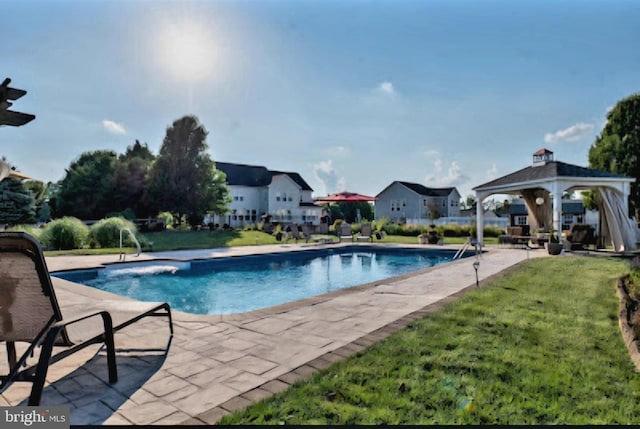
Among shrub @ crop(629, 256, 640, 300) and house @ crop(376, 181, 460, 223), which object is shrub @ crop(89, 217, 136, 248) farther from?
house @ crop(376, 181, 460, 223)

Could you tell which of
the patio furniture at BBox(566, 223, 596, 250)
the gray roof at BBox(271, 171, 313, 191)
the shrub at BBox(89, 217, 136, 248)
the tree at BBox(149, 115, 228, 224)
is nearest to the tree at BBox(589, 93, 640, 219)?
the patio furniture at BBox(566, 223, 596, 250)

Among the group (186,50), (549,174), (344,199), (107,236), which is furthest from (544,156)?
(107,236)

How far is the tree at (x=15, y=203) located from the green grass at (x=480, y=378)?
106 ft

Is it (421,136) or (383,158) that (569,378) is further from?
(383,158)

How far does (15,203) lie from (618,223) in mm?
37557

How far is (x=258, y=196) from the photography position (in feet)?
127

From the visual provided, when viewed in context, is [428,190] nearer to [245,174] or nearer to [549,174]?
[245,174]

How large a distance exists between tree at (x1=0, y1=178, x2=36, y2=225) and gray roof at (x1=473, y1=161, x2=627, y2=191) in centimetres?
3246

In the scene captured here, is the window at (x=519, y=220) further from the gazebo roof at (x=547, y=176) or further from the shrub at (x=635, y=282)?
the shrub at (x=635, y=282)

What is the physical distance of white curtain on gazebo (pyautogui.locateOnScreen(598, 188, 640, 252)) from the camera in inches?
496

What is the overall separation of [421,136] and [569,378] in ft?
55.8

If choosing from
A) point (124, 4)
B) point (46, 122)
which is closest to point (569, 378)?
point (124, 4)

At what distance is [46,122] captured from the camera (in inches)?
600

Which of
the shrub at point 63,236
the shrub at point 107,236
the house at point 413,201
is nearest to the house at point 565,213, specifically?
the house at point 413,201
